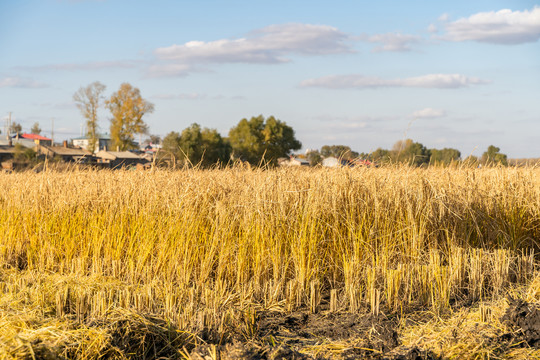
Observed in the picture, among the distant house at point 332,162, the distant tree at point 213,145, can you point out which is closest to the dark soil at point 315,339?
the distant house at point 332,162

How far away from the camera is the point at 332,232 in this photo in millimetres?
Answer: 5305

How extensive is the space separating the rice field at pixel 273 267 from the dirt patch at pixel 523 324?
0.05 feet

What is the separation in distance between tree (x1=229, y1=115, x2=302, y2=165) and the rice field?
1862 inches

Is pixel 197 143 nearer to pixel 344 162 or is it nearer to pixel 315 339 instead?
pixel 344 162

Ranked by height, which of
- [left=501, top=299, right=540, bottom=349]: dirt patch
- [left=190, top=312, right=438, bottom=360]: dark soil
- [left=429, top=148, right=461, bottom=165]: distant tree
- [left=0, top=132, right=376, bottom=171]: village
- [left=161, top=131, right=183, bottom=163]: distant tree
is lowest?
[left=190, top=312, right=438, bottom=360]: dark soil

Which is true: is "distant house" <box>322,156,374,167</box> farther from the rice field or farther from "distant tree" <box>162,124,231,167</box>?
"distant tree" <box>162,124,231,167</box>

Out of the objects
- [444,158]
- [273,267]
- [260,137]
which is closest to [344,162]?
[273,267]

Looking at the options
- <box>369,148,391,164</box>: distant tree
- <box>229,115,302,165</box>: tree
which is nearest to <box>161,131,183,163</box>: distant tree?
<box>229,115,302,165</box>: tree

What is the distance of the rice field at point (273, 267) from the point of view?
3.59 m

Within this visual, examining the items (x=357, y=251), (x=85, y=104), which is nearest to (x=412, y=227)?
(x=357, y=251)

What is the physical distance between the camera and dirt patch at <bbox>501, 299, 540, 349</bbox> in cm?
374

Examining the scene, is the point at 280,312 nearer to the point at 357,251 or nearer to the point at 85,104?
the point at 357,251

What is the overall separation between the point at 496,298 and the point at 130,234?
4035 mm

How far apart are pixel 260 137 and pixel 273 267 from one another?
167ft
